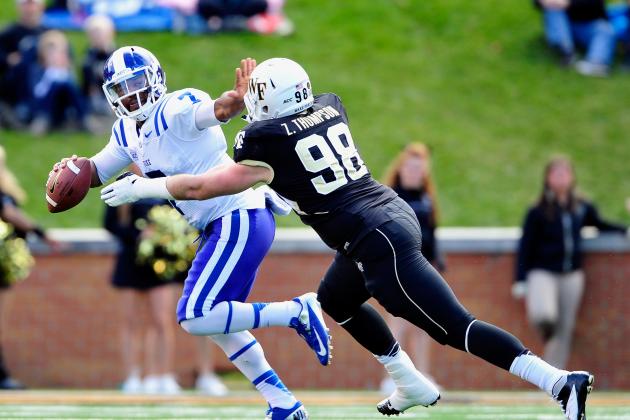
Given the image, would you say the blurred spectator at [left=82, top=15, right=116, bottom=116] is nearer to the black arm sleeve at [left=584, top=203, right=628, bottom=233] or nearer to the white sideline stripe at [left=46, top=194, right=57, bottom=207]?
the black arm sleeve at [left=584, top=203, right=628, bottom=233]

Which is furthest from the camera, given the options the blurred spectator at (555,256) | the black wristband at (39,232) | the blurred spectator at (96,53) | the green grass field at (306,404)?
the blurred spectator at (96,53)

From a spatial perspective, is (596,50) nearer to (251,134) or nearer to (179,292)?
(179,292)

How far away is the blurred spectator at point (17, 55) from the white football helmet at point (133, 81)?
21.5 feet

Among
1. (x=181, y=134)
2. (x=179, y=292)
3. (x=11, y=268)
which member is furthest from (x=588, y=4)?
(x=181, y=134)

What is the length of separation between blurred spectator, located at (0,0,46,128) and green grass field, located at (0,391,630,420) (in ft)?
14.4

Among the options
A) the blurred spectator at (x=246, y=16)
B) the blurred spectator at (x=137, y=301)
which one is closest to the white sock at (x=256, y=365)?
the blurred spectator at (x=137, y=301)

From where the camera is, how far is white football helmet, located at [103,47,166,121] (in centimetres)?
640

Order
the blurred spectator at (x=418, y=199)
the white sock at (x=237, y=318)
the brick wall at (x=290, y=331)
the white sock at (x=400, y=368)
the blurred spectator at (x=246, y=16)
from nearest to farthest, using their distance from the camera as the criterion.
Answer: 1. the white sock at (x=237, y=318)
2. the white sock at (x=400, y=368)
3. the blurred spectator at (x=418, y=199)
4. the brick wall at (x=290, y=331)
5. the blurred spectator at (x=246, y=16)

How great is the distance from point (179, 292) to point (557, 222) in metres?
3.08

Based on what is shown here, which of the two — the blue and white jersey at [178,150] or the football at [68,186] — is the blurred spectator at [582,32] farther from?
the football at [68,186]

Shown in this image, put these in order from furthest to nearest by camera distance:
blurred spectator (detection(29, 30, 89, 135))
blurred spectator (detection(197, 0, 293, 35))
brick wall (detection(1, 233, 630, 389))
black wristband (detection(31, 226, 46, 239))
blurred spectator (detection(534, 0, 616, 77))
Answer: blurred spectator (detection(197, 0, 293, 35)), blurred spectator (detection(534, 0, 616, 77)), blurred spectator (detection(29, 30, 89, 135)), brick wall (detection(1, 233, 630, 389)), black wristband (detection(31, 226, 46, 239))

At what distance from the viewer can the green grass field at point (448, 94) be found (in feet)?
41.4

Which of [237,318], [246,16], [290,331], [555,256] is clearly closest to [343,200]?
[237,318]

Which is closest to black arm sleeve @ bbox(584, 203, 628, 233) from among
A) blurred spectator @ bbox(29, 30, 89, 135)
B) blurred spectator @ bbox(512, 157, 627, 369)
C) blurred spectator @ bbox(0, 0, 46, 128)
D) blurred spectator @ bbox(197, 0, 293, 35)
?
blurred spectator @ bbox(512, 157, 627, 369)
